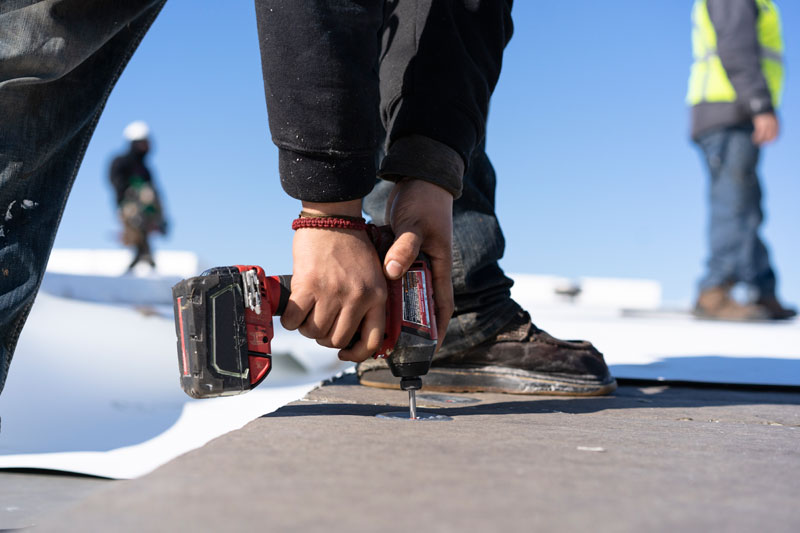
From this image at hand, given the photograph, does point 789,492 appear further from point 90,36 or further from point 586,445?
point 90,36

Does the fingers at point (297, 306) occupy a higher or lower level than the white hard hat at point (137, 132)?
lower

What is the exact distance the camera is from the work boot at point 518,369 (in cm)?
181

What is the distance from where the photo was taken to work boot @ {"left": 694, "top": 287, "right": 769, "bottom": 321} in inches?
190

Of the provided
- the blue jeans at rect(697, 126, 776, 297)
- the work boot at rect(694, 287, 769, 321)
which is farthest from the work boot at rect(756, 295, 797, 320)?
the blue jeans at rect(697, 126, 776, 297)

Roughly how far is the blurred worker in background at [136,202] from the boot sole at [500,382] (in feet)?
25.0

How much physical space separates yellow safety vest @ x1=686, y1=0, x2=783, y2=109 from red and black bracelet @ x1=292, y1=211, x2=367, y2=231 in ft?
13.4

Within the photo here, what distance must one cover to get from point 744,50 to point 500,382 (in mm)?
3660

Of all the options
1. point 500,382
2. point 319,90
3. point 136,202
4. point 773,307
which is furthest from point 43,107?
point 136,202

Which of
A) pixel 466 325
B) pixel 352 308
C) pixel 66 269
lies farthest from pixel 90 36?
pixel 66 269

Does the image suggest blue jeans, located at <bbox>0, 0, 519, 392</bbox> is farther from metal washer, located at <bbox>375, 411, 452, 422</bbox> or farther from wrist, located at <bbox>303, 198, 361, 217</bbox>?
metal washer, located at <bbox>375, 411, 452, 422</bbox>

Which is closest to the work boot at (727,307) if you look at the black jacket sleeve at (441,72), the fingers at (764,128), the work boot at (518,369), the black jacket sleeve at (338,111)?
the fingers at (764,128)

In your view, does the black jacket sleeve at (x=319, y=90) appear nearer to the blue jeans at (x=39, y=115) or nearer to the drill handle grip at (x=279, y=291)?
the drill handle grip at (x=279, y=291)

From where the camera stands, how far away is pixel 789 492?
764mm

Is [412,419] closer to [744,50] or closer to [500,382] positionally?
[500,382]
